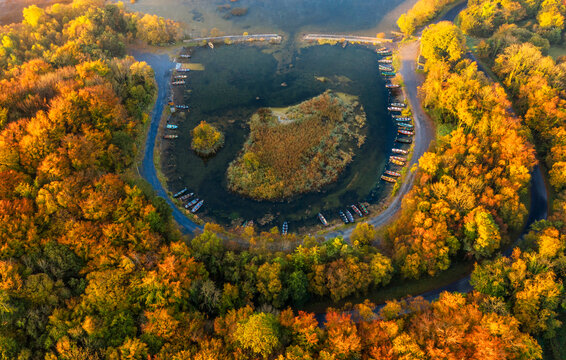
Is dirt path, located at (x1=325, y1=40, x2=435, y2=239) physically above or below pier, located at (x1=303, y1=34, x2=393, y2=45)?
below

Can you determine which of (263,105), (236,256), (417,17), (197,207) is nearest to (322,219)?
(236,256)

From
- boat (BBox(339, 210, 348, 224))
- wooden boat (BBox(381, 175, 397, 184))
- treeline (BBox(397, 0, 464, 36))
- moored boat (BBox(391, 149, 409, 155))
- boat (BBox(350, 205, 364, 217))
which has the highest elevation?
treeline (BBox(397, 0, 464, 36))

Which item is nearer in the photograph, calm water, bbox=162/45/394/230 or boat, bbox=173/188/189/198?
calm water, bbox=162/45/394/230

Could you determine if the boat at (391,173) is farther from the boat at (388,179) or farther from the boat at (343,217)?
the boat at (343,217)

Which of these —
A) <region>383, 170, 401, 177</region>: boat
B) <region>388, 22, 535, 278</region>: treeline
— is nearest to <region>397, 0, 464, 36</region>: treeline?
<region>388, 22, 535, 278</region>: treeline

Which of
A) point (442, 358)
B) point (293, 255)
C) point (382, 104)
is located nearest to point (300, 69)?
point (382, 104)

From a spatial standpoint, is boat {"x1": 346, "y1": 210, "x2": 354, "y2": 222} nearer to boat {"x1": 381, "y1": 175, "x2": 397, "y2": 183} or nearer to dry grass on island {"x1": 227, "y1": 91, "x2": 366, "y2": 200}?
dry grass on island {"x1": 227, "y1": 91, "x2": 366, "y2": 200}
